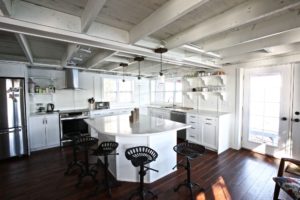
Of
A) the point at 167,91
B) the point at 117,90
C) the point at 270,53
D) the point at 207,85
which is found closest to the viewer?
the point at 270,53

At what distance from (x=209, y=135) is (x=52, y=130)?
14.0 feet

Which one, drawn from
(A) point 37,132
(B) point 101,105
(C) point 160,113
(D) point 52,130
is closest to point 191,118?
(C) point 160,113

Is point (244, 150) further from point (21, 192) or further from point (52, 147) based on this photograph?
point (52, 147)

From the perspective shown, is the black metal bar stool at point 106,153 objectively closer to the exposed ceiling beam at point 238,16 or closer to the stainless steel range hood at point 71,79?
the exposed ceiling beam at point 238,16

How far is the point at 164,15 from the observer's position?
152 centimetres

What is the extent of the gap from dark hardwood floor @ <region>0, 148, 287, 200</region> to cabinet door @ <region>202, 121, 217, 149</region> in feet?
1.16

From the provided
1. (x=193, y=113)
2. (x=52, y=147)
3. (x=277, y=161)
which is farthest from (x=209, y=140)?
(x=52, y=147)

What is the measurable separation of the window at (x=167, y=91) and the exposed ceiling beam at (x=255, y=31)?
3.06 metres

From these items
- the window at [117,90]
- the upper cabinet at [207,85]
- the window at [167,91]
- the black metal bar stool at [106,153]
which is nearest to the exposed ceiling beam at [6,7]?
the black metal bar stool at [106,153]

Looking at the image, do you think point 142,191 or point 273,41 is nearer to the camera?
point 142,191

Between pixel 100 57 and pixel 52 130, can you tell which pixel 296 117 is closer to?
pixel 100 57

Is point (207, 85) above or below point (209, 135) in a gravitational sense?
above

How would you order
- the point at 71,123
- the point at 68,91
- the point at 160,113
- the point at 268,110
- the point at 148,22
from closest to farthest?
1. the point at 148,22
2. the point at 268,110
3. the point at 71,123
4. the point at 68,91
5. the point at 160,113

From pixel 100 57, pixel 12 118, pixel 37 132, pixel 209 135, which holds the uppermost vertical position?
pixel 100 57
